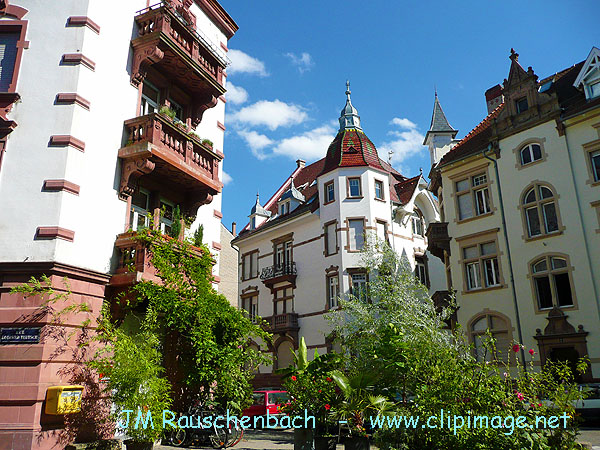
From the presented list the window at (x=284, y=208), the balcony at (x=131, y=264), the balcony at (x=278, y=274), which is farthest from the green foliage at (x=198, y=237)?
the window at (x=284, y=208)

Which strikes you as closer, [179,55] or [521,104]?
[179,55]

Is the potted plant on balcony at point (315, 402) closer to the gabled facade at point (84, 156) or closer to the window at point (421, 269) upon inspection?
the gabled facade at point (84, 156)

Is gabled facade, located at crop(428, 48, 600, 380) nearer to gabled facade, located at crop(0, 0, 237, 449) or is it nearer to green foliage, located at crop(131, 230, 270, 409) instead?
green foliage, located at crop(131, 230, 270, 409)

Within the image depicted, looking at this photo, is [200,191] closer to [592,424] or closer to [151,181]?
[151,181]

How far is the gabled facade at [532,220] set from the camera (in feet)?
69.3

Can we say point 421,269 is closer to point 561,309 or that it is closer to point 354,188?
point 354,188

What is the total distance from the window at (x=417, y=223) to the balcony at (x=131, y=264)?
76.9 feet

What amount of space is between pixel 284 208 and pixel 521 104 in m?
17.2

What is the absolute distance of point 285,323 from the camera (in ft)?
103

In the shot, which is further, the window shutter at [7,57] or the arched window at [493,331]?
the arched window at [493,331]

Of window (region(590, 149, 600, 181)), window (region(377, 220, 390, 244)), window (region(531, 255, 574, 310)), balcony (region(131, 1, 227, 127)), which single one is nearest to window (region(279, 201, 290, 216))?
window (region(377, 220, 390, 244))

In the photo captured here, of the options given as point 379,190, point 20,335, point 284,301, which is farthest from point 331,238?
point 20,335

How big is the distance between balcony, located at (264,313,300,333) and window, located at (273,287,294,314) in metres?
0.88

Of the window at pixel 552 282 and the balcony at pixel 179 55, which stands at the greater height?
the balcony at pixel 179 55
